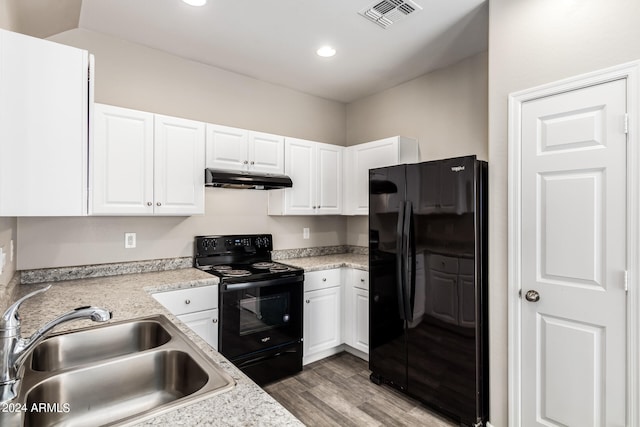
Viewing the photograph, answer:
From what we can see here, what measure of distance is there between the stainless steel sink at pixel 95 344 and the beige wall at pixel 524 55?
6.32ft

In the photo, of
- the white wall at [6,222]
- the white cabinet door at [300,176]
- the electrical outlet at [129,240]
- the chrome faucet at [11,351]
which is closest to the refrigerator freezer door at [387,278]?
the white cabinet door at [300,176]

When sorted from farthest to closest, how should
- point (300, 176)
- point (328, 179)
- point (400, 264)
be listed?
point (328, 179) < point (300, 176) < point (400, 264)

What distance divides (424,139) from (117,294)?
288 centimetres

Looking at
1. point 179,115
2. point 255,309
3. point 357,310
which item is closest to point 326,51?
point 179,115

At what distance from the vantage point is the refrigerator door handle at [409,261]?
2.52 meters

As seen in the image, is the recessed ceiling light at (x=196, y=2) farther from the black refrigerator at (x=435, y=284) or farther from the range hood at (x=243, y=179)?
the black refrigerator at (x=435, y=284)

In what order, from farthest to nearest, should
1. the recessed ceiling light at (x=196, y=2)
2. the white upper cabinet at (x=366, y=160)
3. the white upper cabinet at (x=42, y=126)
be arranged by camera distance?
the white upper cabinet at (x=366, y=160) → the recessed ceiling light at (x=196, y=2) → the white upper cabinet at (x=42, y=126)

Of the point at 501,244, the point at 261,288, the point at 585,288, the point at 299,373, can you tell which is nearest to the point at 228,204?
the point at 261,288

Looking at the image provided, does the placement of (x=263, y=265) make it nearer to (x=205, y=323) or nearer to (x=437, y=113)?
(x=205, y=323)

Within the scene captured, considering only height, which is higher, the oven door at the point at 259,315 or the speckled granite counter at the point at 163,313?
the speckled granite counter at the point at 163,313

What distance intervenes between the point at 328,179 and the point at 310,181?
25 cm

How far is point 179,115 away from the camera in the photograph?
119 inches

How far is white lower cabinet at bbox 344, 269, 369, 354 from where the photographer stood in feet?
10.4

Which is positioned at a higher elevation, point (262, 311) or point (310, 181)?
point (310, 181)
